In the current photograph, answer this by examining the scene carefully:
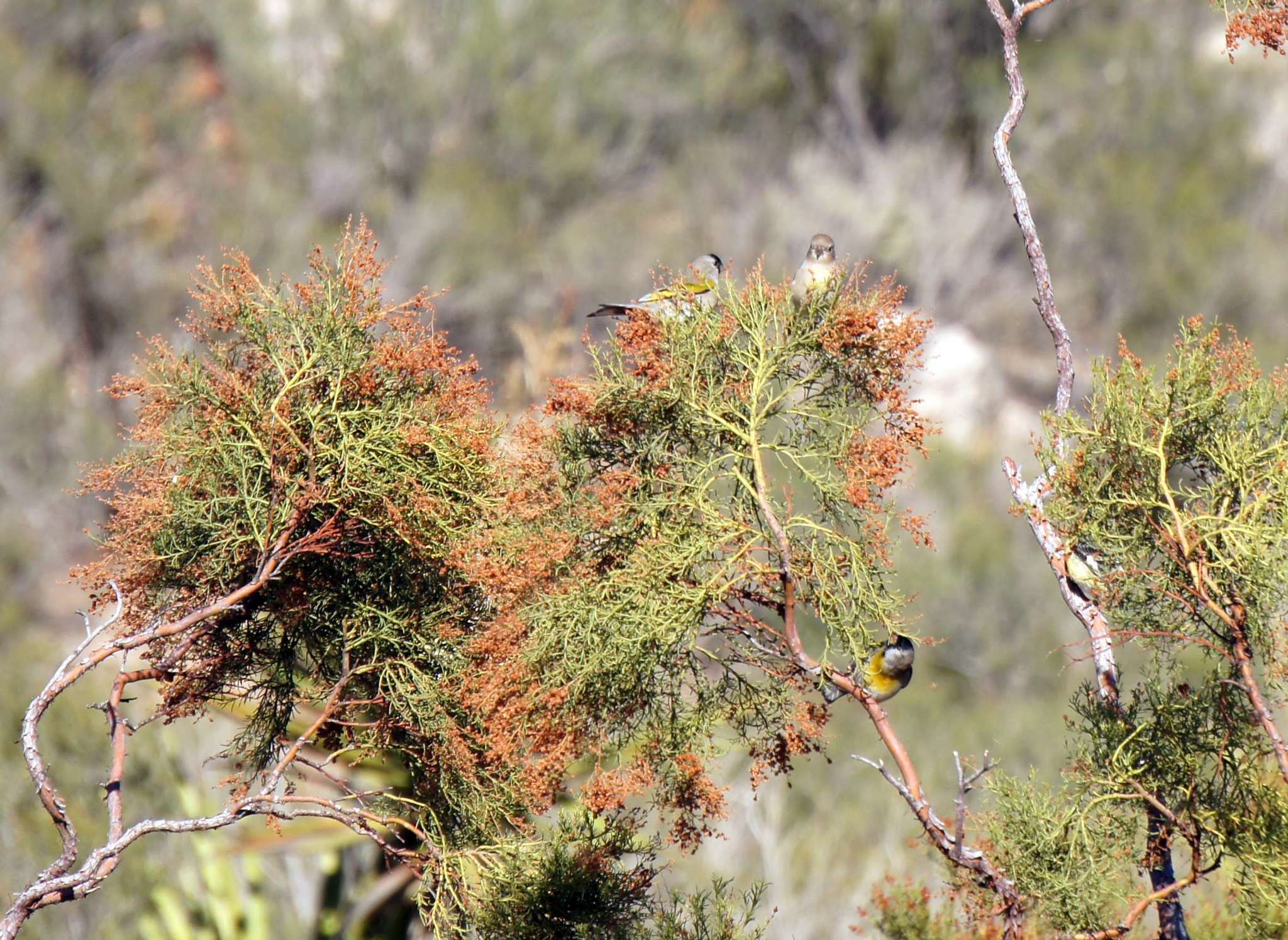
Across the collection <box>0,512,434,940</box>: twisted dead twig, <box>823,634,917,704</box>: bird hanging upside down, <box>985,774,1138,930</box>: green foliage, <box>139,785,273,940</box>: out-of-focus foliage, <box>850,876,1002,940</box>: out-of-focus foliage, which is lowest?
<box>0,512,434,940</box>: twisted dead twig

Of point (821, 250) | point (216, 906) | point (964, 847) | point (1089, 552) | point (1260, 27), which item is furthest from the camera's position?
point (216, 906)

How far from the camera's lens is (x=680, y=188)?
1423 inches

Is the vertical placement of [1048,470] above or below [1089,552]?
above

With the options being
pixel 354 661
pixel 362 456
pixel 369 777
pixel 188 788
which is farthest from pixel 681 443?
pixel 188 788

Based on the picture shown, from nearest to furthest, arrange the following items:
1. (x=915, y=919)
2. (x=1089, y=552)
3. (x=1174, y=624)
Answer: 1. (x=1174, y=624)
2. (x=1089, y=552)
3. (x=915, y=919)

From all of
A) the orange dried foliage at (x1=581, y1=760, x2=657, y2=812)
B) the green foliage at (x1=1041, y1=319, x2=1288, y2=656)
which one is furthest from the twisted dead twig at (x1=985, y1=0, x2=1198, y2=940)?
the orange dried foliage at (x1=581, y1=760, x2=657, y2=812)

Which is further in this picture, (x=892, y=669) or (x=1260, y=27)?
(x=892, y=669)

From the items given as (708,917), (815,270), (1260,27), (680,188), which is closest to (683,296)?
(815,270)

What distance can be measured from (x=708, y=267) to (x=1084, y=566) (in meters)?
1.99

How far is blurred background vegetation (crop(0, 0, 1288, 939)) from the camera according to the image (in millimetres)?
28703

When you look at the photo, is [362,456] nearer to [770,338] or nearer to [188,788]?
[770,338]

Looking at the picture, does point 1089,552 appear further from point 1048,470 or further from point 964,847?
point 964,847

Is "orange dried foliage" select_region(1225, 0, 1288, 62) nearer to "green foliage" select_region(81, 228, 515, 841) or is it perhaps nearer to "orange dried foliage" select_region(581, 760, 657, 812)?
"green foliage" select_region(81, 228, 515, 841)

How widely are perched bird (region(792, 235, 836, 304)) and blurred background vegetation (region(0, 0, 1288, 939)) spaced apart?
59.1 feet
